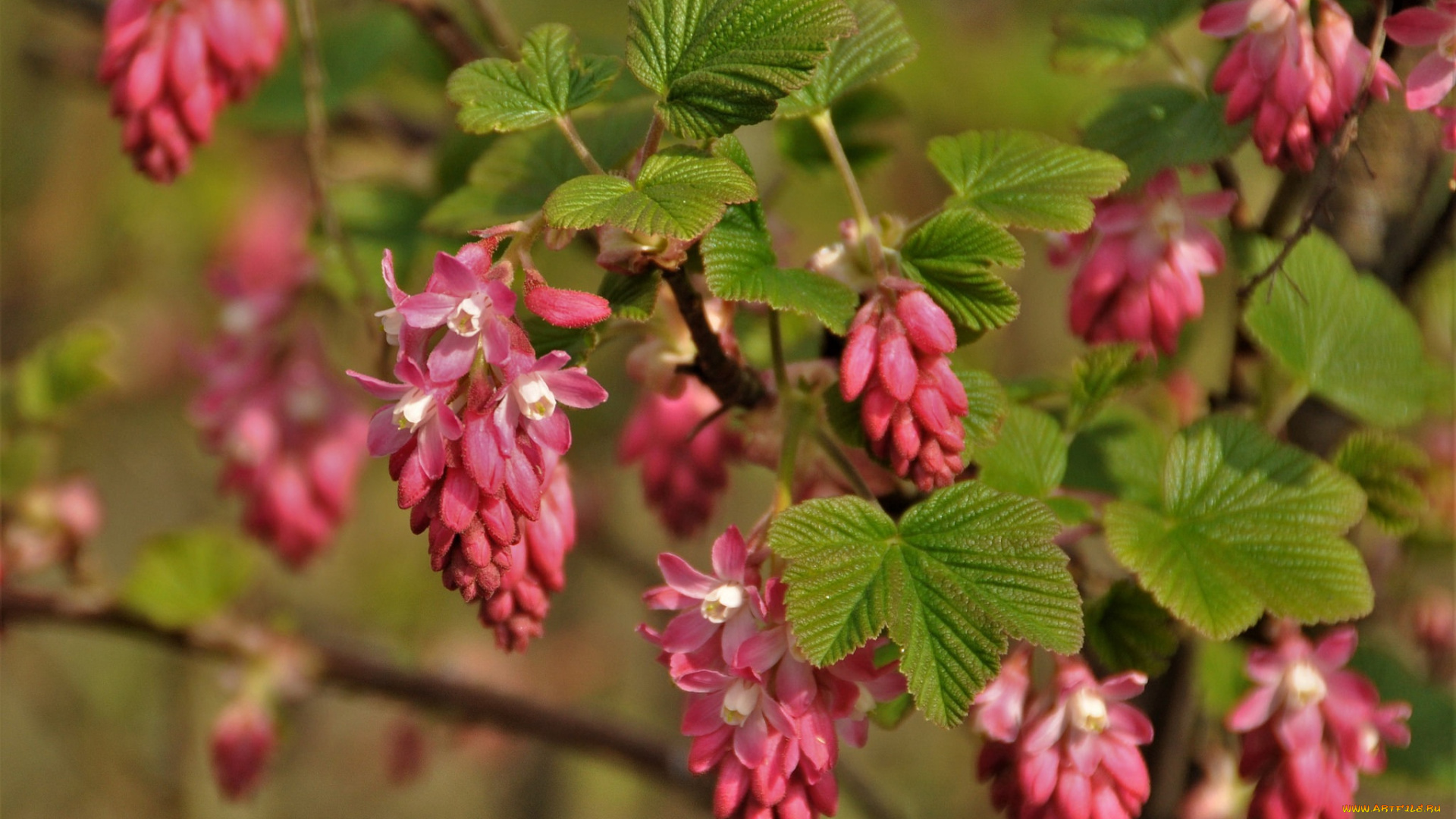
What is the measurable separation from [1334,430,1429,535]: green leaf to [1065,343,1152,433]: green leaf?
0.22 m

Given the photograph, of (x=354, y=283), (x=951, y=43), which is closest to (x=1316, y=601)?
(x=354, y=283)

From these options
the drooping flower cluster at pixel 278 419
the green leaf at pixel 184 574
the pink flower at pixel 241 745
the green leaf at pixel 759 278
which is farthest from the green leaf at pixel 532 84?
the pink flower at pixel 241 745

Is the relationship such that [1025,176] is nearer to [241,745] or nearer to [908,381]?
[908,381]

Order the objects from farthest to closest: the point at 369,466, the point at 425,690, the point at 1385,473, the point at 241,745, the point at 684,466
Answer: the point at 369,466 < the point at 425,690 < the point at 241,745 < the point at 684,466 < the point at 1385,473

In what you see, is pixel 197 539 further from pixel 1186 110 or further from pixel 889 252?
pixel 1186 110

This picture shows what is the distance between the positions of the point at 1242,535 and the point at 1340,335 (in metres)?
0.37

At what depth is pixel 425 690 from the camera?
6.23 ft

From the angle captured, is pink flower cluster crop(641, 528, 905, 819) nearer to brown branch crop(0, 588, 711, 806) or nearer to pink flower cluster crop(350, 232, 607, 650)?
pink flower cluster crop(350, 232, 607, 650)

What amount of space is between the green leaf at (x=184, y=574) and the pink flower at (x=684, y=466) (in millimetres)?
798

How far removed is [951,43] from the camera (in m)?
3.87

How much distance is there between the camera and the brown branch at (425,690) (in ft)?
6.02

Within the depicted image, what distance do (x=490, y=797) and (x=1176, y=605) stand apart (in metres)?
4.46

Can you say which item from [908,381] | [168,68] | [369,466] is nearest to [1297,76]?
[908,381]

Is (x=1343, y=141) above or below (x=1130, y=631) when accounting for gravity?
above
